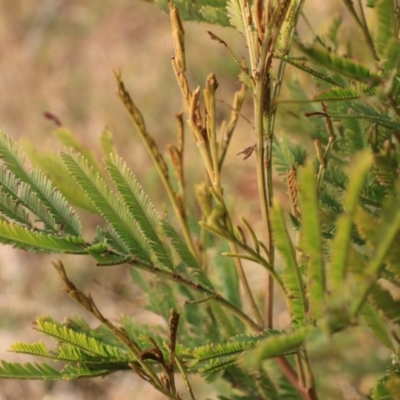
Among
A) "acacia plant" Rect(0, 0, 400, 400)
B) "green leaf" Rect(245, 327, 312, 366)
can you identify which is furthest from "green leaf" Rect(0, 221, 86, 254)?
"green leaf" Rect(245, 327, 312, 366)

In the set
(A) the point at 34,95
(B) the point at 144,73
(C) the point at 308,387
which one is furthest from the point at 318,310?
→ (A) the point at 34,95

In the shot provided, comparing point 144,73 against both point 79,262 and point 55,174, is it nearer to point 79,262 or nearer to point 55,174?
point 79,262

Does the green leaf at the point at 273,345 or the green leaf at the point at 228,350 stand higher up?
the green leaf at the point at 228,350

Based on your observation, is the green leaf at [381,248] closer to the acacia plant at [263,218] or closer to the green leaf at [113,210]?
the acacia plant at [263,218]

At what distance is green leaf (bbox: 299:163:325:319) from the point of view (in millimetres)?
383

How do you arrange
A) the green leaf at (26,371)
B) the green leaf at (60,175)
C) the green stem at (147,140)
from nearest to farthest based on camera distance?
the green leaf at (26,371) → the green stem at (147,140) → the green leaf at (60,175)

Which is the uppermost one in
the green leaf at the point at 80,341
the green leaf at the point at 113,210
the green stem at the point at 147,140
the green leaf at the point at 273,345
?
the green stem at the point at 147,140

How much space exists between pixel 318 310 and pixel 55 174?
56 centimetres

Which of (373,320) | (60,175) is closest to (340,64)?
(373,320)

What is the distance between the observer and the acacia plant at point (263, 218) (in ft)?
1.33

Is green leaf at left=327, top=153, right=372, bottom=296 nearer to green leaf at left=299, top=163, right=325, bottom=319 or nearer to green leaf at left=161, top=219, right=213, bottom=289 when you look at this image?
green leaf at left=299, top=163, right=325, bottom=319

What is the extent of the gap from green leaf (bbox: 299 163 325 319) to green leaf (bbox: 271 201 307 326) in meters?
0.02

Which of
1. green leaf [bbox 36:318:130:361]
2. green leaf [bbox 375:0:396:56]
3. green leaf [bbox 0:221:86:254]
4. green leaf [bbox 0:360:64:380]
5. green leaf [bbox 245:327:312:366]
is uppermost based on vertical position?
green leaf [bbox 375:0:396:56]

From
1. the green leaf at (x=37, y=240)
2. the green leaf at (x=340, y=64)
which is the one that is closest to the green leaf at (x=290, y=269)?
the green leaf at (x=340, y=64)
